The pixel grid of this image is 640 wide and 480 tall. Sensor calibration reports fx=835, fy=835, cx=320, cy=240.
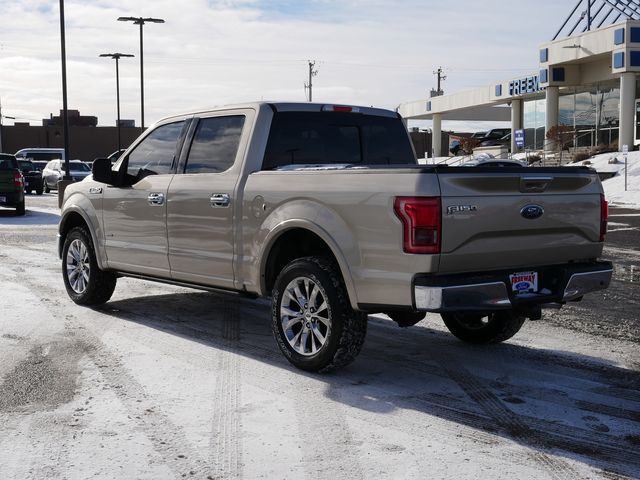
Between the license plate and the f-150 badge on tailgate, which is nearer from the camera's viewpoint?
the f-150 badge on tailgate

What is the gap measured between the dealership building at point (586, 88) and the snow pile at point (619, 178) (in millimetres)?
3094

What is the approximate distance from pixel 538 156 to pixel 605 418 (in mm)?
42564

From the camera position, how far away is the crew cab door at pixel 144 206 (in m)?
7.54

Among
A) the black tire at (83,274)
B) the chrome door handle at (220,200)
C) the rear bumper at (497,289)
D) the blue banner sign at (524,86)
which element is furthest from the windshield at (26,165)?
the rear bumper at (497,289)

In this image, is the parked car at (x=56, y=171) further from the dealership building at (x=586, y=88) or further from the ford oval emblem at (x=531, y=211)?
the ford oval emblem at (x=531, y=211)

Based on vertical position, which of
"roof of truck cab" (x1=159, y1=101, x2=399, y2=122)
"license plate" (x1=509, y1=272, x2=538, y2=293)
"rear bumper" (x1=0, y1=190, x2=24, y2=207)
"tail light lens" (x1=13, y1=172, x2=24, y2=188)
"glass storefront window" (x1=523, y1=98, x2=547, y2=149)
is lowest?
"license plate" (x1=509, y1=272, x2=538, y2=293)

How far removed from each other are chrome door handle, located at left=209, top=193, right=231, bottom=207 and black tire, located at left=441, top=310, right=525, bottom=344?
2.10 m

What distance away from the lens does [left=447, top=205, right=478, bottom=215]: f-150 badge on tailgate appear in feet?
17.2

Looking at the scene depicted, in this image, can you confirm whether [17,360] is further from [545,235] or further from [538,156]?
[538,156]

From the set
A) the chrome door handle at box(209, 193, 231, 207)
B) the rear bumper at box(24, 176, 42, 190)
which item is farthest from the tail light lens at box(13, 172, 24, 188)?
the chrome door handle at box(209, 193, 231, 207)

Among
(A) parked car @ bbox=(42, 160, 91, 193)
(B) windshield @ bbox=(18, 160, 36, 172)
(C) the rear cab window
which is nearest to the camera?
(C) the rear cab window

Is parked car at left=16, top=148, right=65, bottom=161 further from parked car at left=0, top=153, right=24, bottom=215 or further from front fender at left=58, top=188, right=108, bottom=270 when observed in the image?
front fender at left=58, top=188, right=108, bottom=270

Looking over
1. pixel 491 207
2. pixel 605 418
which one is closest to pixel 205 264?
pixel 491 207

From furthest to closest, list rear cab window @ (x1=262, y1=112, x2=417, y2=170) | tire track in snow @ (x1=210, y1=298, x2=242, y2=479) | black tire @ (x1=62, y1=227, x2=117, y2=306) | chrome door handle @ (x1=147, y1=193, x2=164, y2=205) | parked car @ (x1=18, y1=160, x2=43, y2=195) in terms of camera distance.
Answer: parked car @ (x1=18, y1=160, x2=43, y2=195), black tire @ (x1=62, y1=227, x2=117, y2=306), chrome door handle @ (x1=147, y1=193, x2=164, y2=205), rear cab window @ (x1=262, y1=112, x2=417, y2=170), tire track in snow @ (x1=210, y1=298, x2=242, y2=479)
